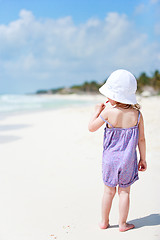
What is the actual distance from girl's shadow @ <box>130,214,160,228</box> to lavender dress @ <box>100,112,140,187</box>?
445 millimetres

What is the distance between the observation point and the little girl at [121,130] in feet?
6.60

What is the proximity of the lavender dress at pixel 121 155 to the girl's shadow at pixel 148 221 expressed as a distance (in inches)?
17.5

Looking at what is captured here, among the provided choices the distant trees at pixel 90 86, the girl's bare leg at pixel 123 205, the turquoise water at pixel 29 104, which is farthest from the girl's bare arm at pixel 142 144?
the distant trees at pixel 90 86

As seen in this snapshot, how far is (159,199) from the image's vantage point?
2.74 meters

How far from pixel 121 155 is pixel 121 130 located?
189 mm

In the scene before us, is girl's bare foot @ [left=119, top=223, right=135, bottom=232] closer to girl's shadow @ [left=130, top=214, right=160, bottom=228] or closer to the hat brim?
girl's shadow @ [left=130, top=214, right=160, bottom=228]

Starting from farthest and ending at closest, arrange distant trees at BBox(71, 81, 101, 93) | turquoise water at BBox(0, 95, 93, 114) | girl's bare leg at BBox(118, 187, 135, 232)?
distant trees at BBox(71, 81, 101, 93) → turquoise water at BBox(0, 95, 93, 114) → girl's bare leg at BBox(118, 187, 135, 232)

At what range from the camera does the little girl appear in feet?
6.60

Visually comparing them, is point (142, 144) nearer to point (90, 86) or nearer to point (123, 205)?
point (123, 205)

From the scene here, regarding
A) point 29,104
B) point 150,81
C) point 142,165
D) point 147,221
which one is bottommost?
point 147,221

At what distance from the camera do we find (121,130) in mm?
2055

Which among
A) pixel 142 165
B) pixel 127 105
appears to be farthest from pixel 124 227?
pixel 127 105

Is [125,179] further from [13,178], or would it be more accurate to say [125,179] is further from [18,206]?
[13,178]

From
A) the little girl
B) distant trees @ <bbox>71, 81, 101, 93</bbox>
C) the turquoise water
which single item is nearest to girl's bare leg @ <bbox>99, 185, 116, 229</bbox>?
the little girl
